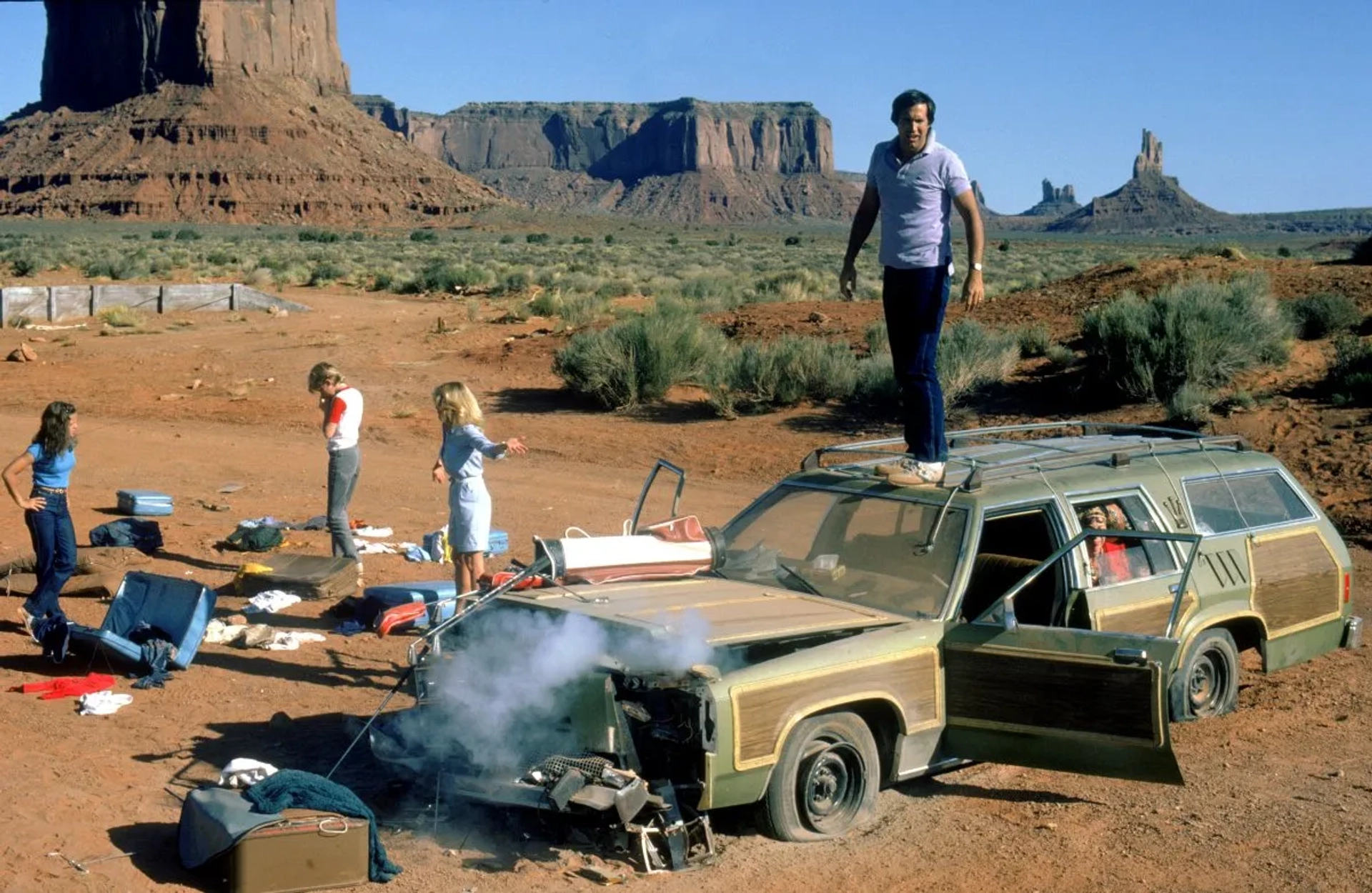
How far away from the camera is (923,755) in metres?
6.60

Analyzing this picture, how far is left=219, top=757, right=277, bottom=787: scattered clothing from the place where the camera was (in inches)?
251

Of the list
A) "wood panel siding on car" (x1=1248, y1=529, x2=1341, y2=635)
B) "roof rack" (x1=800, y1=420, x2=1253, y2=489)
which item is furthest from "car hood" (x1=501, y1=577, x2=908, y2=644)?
"wood panel siding on car" (x1=1248, y1=529, x2=1341, y2=635)

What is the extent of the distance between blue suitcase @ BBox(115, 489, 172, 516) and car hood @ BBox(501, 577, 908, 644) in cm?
804

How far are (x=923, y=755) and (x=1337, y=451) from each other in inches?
431

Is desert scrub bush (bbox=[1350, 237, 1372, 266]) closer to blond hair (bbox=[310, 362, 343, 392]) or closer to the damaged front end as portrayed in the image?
blond hair (bbox=[310, 362, 343, 392])

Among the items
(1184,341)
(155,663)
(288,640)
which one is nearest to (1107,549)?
(288,640)

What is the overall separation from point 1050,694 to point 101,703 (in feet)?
17.0

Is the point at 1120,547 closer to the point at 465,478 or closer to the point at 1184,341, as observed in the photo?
the point at 465,478

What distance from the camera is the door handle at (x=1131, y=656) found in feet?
19.7

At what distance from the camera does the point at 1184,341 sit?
59.3 feet

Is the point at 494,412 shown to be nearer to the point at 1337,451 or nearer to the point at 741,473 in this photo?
the point at 741,473

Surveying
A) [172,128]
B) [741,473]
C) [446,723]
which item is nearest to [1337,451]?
[741,473]

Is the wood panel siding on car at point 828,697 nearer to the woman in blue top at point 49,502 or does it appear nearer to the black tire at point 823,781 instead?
the black tire at point 823,781

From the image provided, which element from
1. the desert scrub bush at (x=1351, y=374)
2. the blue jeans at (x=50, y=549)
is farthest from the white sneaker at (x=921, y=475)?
the desert scrub bush at (x=1351, y=374)
